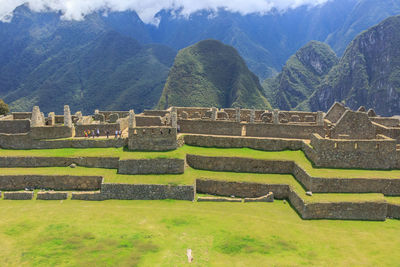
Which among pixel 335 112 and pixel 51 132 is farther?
pixel 335 112

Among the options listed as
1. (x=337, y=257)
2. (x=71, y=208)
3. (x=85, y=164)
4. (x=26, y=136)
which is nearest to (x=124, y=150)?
(x=85, y=164)

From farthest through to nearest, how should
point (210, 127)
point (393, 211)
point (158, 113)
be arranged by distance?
point (158, 113) < point (210, 127) < point (393, 211)

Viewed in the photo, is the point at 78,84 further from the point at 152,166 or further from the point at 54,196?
the point at 152,166

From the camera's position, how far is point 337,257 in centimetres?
1462

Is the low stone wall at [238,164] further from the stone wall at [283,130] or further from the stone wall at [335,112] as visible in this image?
the stone wall at [335,112]

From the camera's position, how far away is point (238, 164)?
928 inches

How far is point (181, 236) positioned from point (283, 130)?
15.0 metres

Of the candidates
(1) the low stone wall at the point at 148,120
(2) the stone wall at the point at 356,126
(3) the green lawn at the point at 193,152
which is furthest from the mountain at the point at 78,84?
(2) the stone wall at the point at 356,126

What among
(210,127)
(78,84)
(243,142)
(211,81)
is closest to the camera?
(243,142)

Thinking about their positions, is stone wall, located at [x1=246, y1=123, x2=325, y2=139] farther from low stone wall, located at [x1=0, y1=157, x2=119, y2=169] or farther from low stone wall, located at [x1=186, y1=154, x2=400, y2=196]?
low stone wall, located at [x1=0, y1=157, x2=119, y2=169]

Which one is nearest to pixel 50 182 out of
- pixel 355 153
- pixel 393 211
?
pixel 355 153

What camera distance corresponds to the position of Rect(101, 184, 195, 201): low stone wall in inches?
819

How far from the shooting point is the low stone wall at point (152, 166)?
22.7m

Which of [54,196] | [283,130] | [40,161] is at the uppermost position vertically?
[283,130]
